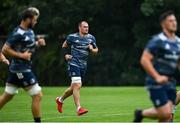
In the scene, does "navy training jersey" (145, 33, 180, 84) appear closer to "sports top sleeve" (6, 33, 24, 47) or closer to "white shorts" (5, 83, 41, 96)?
"white shorts" (5, 83, 41, 96)

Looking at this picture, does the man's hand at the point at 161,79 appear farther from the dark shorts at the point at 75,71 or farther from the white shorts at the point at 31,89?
the dark shorts at the point at 75,71

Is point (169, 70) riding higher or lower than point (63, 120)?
higher

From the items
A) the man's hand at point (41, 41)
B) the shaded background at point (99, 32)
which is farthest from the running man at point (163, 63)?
the shaded background at point (99, 32)

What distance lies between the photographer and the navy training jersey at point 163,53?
1073 centimetres

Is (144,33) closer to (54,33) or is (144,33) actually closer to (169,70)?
(54,33)

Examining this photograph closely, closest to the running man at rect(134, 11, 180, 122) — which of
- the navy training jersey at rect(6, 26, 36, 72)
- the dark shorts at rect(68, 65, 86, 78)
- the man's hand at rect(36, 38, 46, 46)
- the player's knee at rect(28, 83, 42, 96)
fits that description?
the man's hand at rect(36, 38, 46, 46)

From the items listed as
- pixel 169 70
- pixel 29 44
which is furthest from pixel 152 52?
pixel 29 44

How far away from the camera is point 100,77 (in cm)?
5122

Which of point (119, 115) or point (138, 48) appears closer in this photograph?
point (119, 115)

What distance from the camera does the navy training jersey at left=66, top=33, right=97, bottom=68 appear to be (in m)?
17.4

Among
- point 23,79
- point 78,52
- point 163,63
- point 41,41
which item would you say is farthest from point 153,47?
point 78,52

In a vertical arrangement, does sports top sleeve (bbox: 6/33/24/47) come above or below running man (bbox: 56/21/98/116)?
above

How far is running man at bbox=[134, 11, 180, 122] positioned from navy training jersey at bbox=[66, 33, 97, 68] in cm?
655

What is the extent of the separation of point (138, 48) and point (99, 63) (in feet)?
10.5
